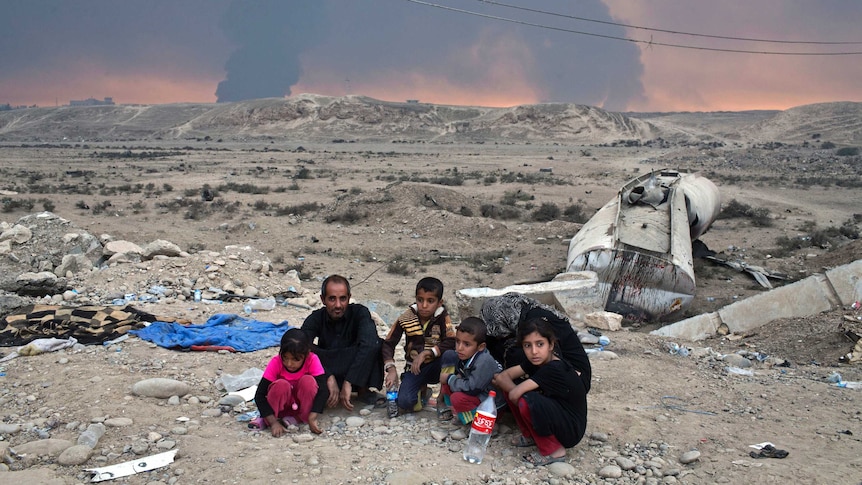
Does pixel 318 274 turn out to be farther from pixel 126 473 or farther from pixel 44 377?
pixel 126 473

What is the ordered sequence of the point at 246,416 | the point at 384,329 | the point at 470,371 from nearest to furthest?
the point at 470,371 → the point at 246,416 → the point at 384,329

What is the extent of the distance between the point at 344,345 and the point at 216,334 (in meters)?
2.09

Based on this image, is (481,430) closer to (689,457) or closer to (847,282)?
(689,457)

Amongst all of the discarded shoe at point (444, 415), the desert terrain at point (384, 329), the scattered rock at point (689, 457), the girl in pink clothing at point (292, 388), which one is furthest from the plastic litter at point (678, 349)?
the girl in pink clothing at point (292, 388)

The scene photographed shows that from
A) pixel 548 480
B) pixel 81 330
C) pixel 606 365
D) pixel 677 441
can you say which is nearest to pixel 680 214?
pixel 606 365

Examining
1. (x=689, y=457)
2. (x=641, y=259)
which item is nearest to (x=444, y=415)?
(x=689, y=457)

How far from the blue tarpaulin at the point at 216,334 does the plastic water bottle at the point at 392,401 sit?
81.7 inches

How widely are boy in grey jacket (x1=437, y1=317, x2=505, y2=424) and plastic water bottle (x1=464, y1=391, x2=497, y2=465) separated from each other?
202 millimetres

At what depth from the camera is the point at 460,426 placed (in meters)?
3.98

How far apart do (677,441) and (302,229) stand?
11.7 meters

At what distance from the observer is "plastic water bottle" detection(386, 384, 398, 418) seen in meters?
4.18

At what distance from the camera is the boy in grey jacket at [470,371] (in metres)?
3.77

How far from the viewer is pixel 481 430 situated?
350 centimetres

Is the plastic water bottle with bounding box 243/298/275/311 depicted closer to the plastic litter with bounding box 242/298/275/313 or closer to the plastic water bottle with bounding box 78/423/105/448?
the plastic litter with bounding box 242/298/275/313
